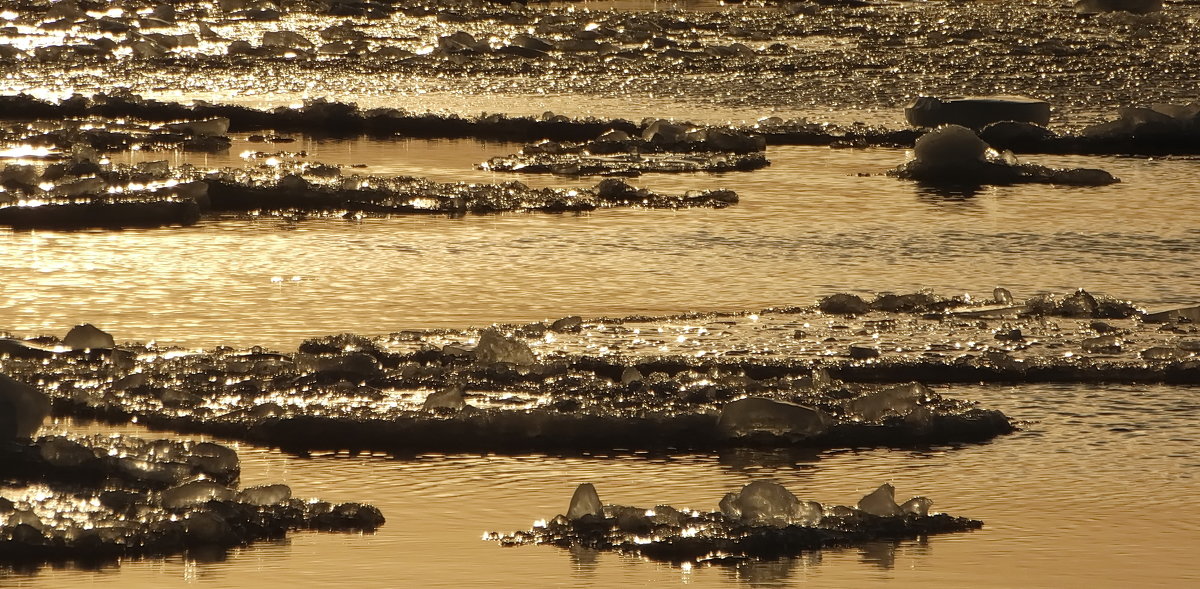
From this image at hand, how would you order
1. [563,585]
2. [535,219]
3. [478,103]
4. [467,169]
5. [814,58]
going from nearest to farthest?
[563,585] → [535,219] → [467,169] → [478,103] → [814,58]

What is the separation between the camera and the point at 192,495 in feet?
15.5

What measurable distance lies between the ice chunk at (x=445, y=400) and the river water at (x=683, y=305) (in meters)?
0.39

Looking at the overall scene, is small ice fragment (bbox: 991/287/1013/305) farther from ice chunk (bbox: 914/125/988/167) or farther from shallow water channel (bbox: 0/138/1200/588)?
ice chunk (bbox: 914/125/988/167)

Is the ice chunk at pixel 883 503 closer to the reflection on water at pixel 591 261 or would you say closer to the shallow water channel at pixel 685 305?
the shallow water channel at pixel 685 305

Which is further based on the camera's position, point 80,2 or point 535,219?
point 80,2

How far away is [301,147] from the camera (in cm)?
1273

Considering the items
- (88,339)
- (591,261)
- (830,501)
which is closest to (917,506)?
(830,501)

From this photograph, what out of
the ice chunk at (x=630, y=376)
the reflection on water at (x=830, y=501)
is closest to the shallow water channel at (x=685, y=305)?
the reflection on water at (x=830, y=501)

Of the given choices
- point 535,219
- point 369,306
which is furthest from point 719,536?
point 535,219

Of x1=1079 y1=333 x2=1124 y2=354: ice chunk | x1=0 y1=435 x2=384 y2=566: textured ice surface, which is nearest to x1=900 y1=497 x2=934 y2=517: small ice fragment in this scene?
x1=0 y1=435 x2=384 y2=566: textured ice surface

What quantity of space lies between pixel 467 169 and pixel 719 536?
738 centimetres

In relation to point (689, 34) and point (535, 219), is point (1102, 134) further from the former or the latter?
point (689, 34)

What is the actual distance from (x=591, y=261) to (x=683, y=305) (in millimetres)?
1153

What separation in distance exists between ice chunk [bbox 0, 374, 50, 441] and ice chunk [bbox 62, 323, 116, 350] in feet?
3.71
